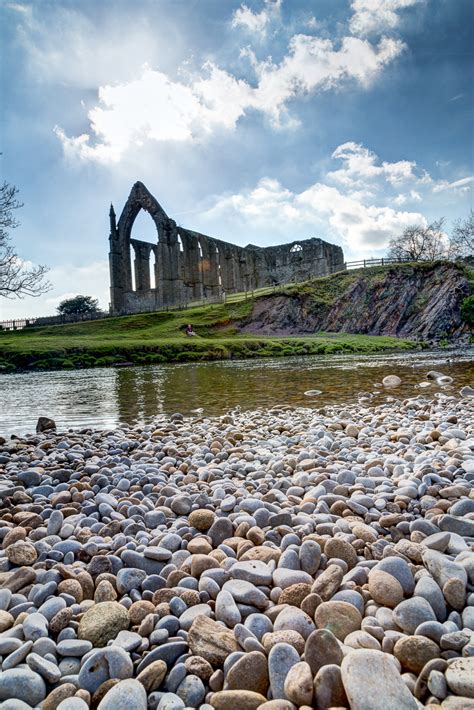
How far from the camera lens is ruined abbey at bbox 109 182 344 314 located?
171 feet

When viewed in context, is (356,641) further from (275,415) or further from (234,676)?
(275,415)

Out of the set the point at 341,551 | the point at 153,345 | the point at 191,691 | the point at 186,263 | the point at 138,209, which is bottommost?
the point at 191,691

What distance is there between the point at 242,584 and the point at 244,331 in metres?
37.4

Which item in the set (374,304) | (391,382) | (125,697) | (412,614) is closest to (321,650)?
(412,614)

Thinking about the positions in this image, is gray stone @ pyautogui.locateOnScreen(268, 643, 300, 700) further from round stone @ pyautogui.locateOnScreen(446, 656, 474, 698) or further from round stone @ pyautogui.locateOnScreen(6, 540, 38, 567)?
round stone @ pyautogui.locateOnScreen(6, 540, 38, 567)

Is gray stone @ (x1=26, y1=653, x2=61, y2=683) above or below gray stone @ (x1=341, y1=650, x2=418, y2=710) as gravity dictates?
below

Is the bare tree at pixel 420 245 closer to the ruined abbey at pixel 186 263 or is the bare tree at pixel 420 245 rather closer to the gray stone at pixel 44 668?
the ruined abbey at pixel 186 263

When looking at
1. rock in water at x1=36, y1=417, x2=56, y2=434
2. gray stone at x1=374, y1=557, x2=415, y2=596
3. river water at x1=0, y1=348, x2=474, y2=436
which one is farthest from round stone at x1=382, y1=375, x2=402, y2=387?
gray stone at x1=374, y1=557, x2=415, y2=596

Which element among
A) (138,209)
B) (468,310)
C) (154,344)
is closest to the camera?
(154,344)

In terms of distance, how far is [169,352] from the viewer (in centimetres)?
2519

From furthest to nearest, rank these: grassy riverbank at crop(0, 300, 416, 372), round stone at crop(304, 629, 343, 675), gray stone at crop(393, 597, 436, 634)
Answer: grassy riverbank at crop(0, 300, 416, 372) → gray stone at crop(393, 597, 436, 634) → round stone at crop(304, 629, 343, 675)

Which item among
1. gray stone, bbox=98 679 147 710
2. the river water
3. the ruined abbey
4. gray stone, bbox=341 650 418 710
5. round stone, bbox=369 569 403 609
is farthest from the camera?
the ruined abbey

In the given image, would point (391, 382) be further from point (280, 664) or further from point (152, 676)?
point (152, 676)

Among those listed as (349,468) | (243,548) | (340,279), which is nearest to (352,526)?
(243,548)
